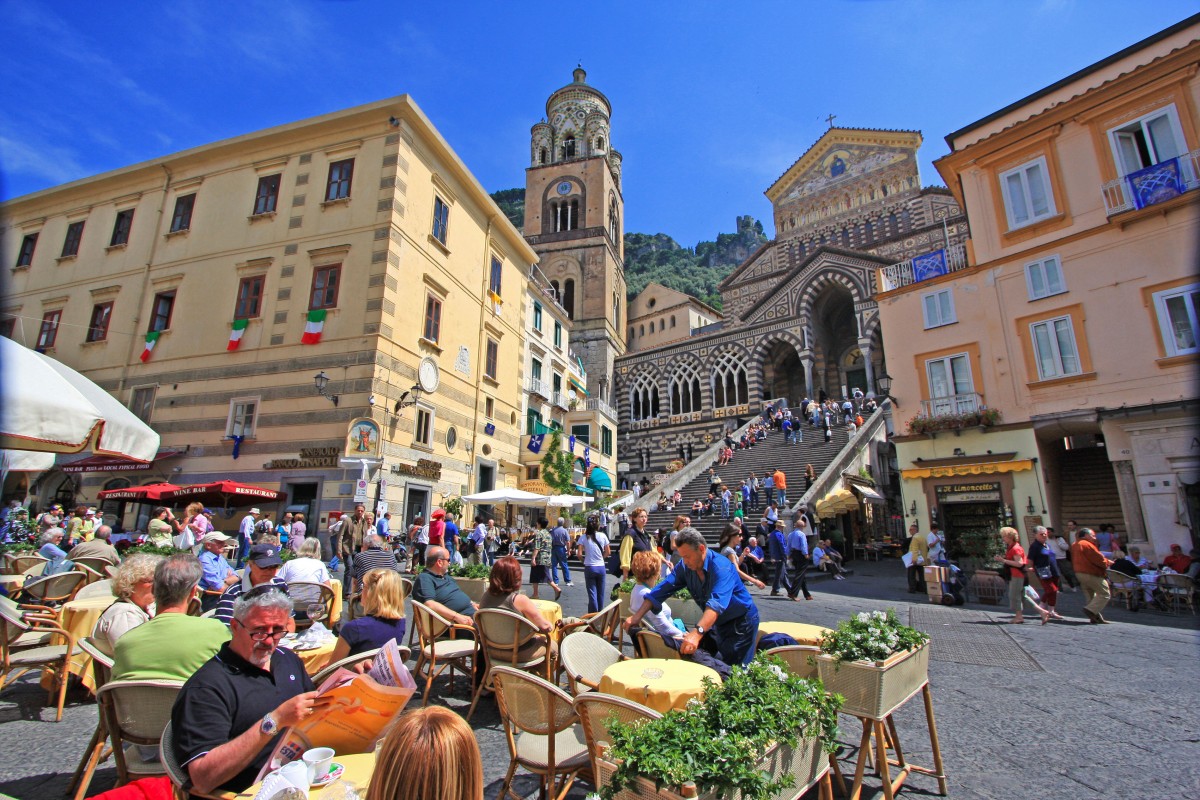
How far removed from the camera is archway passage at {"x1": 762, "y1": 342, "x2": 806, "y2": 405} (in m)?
31.9

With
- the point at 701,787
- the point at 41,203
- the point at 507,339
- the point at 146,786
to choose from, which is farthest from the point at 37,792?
the point at 41,203

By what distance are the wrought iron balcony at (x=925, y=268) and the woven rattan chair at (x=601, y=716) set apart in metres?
16.7

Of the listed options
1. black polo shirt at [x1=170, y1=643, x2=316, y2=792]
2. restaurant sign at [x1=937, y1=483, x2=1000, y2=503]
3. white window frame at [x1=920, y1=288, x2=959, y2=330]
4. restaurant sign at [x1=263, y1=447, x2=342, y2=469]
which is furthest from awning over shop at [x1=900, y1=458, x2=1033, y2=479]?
black polo shirt at [x1=170, y1=643, x2=316, y2=792]

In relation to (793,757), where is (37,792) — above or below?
below

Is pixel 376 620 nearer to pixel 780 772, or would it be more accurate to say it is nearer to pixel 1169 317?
pixel 780 772

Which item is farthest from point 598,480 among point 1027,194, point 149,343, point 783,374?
point 1027,194

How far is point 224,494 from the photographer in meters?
12.9

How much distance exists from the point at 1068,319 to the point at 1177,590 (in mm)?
6372

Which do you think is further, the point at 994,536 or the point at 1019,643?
the point at 994,536

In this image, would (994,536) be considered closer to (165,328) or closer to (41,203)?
(165,328)

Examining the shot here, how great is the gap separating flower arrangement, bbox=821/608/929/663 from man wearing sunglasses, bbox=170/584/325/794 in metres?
2.54

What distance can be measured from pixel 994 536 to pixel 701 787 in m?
13.5

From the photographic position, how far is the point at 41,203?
63.6 feet

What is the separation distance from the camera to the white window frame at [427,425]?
602 inches
